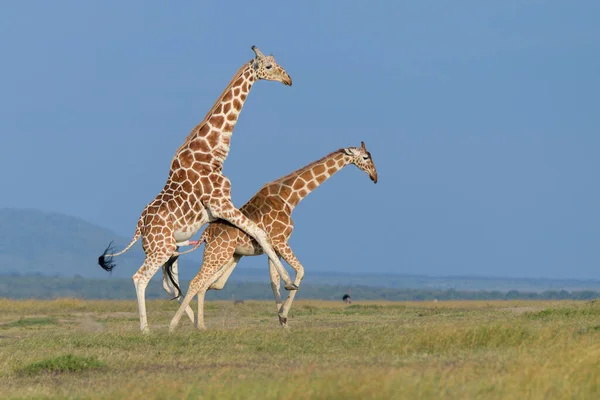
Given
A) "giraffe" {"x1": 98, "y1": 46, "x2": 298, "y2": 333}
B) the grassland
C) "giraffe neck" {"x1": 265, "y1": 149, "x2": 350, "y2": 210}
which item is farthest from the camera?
"giraffe neck" {"x1": 265, "y1": 149, "x2": 350, "y2": 210}

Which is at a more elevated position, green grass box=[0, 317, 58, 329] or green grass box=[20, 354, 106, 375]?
green grass box=[0, 317, 58, 329]

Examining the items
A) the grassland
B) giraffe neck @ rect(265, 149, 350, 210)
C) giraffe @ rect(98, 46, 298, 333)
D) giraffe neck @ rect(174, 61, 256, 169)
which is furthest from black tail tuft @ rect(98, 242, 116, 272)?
giraffe neck @ rect(265, 149, 350, 210)

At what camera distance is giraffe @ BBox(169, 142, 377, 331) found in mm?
19438

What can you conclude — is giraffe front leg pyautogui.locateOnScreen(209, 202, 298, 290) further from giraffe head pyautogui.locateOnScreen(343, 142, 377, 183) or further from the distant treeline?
the distant treeline

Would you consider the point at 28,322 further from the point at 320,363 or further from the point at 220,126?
the point at 320,363

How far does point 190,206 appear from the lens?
19.2 metres

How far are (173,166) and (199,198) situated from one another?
2.61 ft

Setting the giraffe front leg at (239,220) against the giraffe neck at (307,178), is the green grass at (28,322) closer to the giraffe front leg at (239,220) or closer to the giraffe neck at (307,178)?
the giraffe front leg at (239,220)

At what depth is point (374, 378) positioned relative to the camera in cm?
1105

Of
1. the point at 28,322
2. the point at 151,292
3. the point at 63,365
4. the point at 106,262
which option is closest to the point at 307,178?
the point at 106,262

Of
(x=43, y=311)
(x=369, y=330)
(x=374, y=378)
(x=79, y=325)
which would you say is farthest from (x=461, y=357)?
(x=43, y=311)

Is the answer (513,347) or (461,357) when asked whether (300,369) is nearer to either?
(461,357)

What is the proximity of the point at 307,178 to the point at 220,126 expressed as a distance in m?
1.81

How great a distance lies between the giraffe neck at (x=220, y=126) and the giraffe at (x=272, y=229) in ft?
3.55
